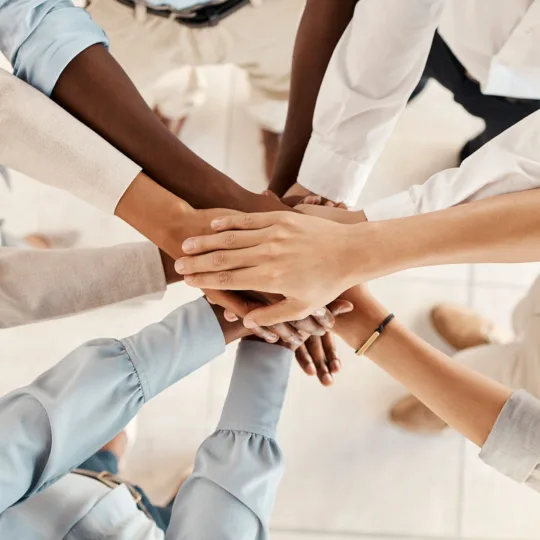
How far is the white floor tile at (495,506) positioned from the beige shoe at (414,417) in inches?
4.1

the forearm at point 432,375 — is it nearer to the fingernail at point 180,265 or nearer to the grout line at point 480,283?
the fingernail at point 180,265

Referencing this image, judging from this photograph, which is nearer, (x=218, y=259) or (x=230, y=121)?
(x=218, y=259)

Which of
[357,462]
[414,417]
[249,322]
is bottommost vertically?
[357,462]

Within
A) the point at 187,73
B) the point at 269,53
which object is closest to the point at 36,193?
the point at 187,73

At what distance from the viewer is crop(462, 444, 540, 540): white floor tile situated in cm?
119

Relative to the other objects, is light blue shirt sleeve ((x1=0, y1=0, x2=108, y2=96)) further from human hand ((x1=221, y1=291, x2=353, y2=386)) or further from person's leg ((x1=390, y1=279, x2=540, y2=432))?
person's leg ((x1=390, y1=279, x2=540, y2=432))

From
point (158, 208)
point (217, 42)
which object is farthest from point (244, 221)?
point (217, 42)

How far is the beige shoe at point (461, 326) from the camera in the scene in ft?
4.00

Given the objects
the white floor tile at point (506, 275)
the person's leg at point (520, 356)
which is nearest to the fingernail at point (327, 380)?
the person's leg at point (520, 356)

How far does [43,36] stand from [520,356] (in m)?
0.83

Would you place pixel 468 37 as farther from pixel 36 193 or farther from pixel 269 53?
pixel 36 193

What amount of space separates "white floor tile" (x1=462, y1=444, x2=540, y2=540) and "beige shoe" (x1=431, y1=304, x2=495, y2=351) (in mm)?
228

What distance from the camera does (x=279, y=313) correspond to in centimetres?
69

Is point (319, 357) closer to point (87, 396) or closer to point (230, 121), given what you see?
point (87, 396)
